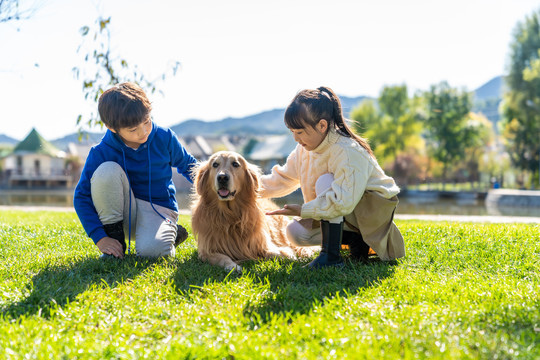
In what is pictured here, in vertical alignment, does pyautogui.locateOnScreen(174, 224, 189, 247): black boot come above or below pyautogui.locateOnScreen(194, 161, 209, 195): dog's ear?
below

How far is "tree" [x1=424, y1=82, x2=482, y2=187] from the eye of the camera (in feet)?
139

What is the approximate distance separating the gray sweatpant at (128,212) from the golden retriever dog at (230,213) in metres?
0.28

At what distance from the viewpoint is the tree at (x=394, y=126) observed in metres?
43.6

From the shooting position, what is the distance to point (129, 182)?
381 cm

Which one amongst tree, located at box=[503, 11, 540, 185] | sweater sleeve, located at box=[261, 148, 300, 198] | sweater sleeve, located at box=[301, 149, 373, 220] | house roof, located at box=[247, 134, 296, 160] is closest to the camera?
sweater sleeve, located at box=[301, 149, 373, 220]

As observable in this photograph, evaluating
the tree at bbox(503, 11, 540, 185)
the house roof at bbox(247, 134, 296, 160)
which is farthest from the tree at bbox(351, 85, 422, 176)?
the house roof at bbox(247, 134, 296, 160)

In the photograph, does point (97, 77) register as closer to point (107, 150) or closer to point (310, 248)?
point (107, 150)

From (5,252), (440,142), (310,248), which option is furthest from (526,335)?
(440,142)

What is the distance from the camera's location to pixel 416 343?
1887 mm

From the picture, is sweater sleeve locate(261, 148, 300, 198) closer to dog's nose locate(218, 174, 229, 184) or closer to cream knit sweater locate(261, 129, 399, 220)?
cream knit sweater locate(261, 129, 399, 220)

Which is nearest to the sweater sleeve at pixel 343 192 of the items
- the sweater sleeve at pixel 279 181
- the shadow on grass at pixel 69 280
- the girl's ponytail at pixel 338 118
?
the girl's ponytail at pixel 338 118

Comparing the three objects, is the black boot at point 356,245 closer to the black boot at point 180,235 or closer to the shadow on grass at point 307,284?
the shadow on grass at point 307,284

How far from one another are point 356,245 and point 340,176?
73cm

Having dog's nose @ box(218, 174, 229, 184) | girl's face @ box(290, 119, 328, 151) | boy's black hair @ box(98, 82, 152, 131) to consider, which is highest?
boy's black hair @ box(98, 82, 152, 131)
